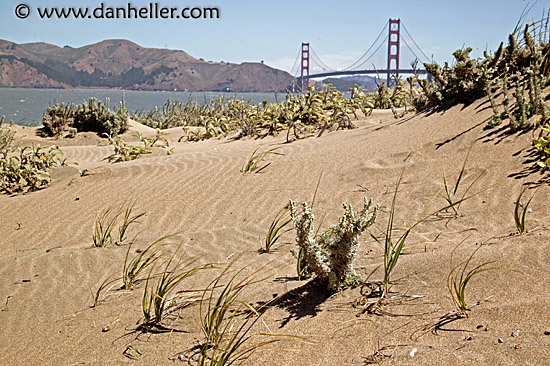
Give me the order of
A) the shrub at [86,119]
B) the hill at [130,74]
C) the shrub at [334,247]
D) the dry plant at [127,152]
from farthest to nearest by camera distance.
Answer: the hill at [130,74], the shrub at [86,119], the dry plant at [127,152], the shrub at [334,247]

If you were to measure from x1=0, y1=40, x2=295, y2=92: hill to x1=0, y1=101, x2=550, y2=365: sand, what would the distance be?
4458 inches

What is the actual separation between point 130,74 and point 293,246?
505 feet

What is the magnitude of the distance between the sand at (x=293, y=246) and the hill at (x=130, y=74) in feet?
372

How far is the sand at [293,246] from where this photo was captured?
175cm

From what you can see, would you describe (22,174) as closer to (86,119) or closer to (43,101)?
(86,119)

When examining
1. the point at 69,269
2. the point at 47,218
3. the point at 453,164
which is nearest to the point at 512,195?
the point at 453,164

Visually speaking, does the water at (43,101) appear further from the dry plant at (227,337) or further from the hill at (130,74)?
the hill at (130,74)

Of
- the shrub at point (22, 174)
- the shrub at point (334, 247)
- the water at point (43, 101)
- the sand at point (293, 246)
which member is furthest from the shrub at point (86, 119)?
the shrub at point (334, 247)

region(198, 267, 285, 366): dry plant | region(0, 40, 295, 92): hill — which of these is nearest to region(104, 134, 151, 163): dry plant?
region(198, 267, 285, 366): dry plant

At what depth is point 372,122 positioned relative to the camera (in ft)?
23.4

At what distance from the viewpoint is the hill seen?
5138 inches

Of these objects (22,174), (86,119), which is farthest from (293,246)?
(86,119)

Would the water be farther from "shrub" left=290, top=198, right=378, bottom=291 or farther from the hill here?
the hill

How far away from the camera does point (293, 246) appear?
3.12m
